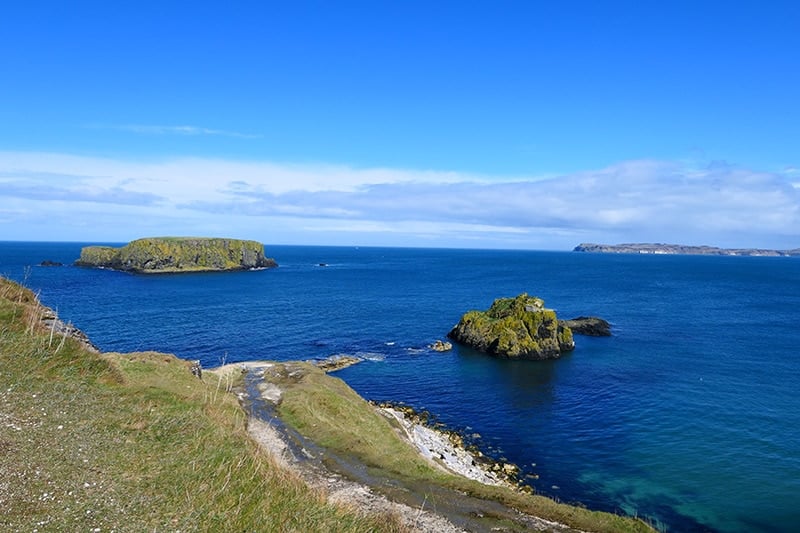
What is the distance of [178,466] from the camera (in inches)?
753

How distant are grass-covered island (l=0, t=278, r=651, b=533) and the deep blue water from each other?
1151 cm

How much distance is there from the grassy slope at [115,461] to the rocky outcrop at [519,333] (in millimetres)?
60267

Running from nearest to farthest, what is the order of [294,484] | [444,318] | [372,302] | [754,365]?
1. [294,484]
2. [754,365]
3. [444,318]
4. [372,302]

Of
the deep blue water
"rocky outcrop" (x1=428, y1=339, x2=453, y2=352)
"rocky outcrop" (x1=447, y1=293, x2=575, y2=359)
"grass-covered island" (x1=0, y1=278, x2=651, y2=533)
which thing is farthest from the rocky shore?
"rocky outcrop" (x1=447, y1=293, x2=575, y2=359)

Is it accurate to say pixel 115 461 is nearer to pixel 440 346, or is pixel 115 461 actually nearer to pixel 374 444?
pixel 374 444

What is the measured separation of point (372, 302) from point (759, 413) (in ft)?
303

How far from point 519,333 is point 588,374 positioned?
14.4 meters

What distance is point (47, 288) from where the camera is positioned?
13538 cm

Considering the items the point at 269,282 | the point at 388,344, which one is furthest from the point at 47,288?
the point at 388,344

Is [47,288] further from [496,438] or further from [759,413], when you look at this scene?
[759,413]

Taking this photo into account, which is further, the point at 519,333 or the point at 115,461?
the point at 519,333

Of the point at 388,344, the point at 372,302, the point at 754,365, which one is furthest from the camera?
the point at 372,302

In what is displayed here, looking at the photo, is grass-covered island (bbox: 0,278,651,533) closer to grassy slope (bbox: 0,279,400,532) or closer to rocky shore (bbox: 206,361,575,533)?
grassy slope (bbox: 0,279,400,532)

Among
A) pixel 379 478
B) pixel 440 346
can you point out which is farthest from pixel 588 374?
pixel 379 478
